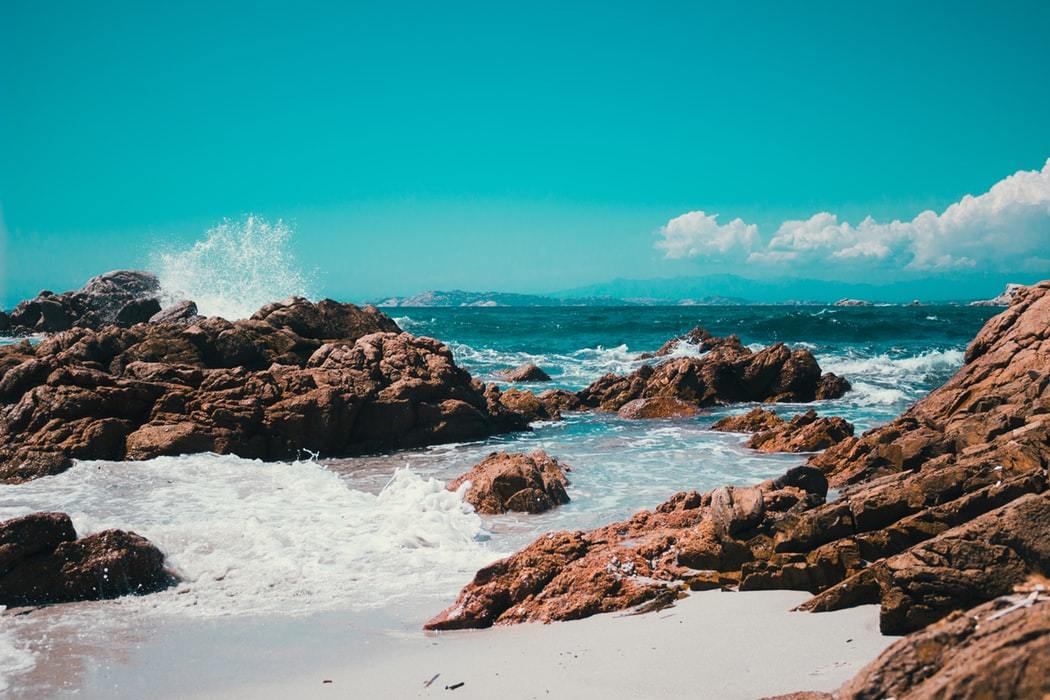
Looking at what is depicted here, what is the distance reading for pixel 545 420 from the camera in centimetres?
2434

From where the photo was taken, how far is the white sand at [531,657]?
4.98 metres

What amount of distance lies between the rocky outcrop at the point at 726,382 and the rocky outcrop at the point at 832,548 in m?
17.4

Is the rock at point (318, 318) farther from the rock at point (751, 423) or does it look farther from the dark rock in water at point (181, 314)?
the rock at point (751, 423)

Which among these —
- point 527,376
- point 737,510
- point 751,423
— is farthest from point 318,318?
point 737,510

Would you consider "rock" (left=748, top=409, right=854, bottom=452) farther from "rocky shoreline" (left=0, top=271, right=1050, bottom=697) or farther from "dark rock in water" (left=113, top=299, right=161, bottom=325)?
"dark rock in water" (left=113, top=299, right=161, bottom=325)

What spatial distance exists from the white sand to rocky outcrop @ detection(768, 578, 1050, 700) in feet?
3.62

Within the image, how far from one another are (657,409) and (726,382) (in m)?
4.36

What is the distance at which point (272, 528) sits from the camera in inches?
420

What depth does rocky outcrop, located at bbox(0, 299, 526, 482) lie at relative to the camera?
52.8 ft

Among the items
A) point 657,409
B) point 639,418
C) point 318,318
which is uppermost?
point 318,318

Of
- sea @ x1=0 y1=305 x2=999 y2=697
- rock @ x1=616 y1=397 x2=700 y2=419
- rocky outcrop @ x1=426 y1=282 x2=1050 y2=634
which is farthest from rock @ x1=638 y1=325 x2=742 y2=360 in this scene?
rocky outcrop @ x1=426 y1=282 x2=1050 y2=634

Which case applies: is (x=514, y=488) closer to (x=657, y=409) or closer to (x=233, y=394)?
(x=233, y=394)

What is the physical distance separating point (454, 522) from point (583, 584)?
157 inches

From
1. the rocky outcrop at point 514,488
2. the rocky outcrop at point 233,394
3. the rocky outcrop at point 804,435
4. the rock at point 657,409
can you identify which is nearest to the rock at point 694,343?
the rock at point 657,409
